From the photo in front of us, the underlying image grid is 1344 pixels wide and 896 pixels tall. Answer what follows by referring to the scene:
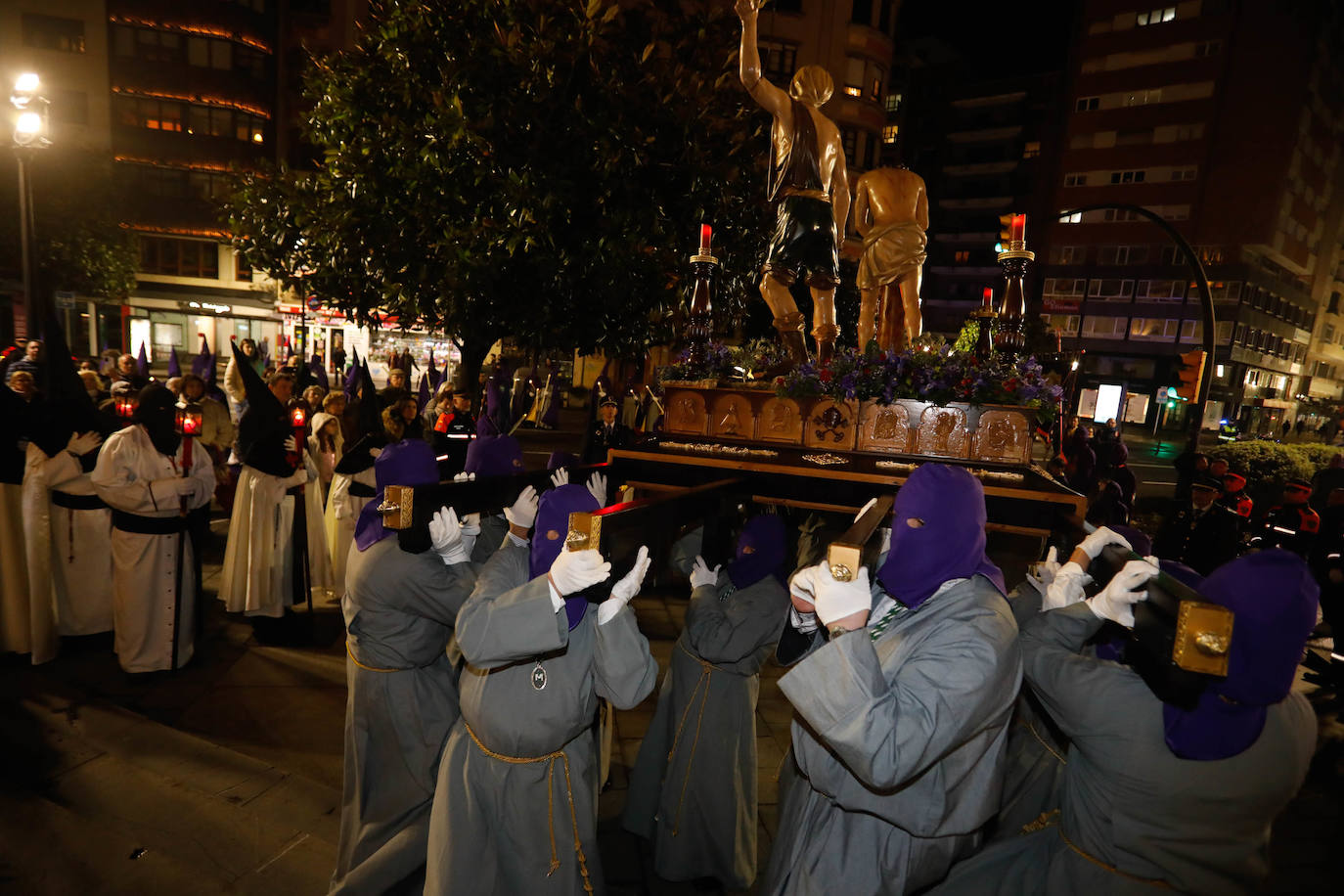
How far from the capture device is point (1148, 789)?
2.21 meters

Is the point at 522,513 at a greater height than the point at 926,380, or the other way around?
the point at 926,380

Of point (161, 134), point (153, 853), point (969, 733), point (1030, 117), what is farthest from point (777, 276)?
point (1030, 117)

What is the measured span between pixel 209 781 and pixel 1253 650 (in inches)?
213

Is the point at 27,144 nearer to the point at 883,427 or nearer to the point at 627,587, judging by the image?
the point at 627,587

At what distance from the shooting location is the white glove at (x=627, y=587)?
106 inches

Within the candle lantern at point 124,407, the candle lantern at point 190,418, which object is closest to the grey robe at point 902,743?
the candle lantern at point 190,418

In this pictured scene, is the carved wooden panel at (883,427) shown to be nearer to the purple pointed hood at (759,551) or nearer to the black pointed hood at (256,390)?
the purple pointed hood at (759,551)

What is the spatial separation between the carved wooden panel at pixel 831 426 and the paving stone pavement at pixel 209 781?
2.57 meters

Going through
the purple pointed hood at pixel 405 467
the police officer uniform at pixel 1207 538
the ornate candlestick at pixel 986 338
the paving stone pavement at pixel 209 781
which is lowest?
the paving stone pavement at pixel 209 781

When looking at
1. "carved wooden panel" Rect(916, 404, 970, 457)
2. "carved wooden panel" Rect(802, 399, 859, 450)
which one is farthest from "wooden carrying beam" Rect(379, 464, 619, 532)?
"carved wooden panel" Rect(916, 404, 970, 457)

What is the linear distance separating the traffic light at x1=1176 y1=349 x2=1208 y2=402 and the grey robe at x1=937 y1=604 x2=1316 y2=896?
35.7 ft

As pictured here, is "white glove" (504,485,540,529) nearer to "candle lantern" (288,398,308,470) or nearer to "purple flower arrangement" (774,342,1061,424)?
"purple flower arrangement" (774,342,1061,424)

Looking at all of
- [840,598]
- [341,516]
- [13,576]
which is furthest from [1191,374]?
[13,576]

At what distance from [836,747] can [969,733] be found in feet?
1.41
